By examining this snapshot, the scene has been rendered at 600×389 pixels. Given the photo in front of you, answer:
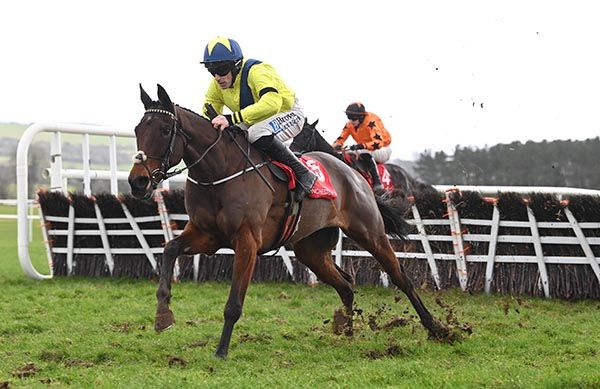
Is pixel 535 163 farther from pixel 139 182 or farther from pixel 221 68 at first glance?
pixel 139 182

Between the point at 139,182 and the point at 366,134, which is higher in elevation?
the point at 366,134

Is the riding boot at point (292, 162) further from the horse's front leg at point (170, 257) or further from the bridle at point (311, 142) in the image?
the bridle at point (311, 142)

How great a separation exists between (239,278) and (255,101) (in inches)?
55.3

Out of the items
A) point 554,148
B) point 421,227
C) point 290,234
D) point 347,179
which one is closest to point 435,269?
point 421,227

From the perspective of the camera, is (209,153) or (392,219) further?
(392,219)

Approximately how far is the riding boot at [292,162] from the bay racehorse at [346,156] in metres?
2.00

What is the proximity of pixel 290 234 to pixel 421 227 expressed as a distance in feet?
11.9

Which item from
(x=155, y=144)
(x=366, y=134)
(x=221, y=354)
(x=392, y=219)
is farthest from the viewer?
(x=366, y=134)

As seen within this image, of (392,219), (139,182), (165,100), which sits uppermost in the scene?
(165,100)

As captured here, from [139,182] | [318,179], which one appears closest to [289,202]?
[318,179]

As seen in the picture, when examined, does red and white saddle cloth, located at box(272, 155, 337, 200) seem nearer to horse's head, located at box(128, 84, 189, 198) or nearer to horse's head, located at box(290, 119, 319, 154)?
horse's head, located at box(128, 84, 189, 198)

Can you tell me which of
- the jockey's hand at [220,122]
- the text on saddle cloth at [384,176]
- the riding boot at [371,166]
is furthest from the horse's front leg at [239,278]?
the text on saddle cloth at [384,176]

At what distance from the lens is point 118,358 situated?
6.82 meters

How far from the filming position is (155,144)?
21.6ft
